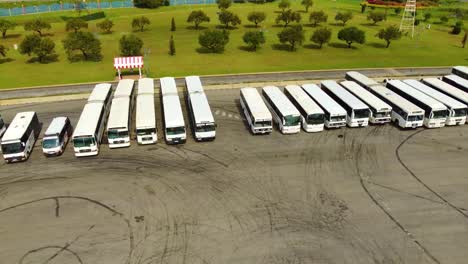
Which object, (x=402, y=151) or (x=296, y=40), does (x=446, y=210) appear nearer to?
(x=402, y=151)

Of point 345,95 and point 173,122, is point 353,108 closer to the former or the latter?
point 345,95

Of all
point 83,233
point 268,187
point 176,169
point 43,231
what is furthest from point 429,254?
point 43,231

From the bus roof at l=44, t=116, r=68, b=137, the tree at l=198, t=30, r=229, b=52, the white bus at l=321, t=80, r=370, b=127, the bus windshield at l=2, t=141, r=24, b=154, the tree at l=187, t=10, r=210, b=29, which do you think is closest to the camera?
the bus windshield at l=2, t=141, r=24, b=154

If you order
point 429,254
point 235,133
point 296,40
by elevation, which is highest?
point 296,40

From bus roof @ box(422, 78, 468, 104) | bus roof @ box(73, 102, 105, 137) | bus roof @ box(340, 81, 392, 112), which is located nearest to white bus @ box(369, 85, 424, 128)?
bus roof @ box(340, 81, 392, 112)

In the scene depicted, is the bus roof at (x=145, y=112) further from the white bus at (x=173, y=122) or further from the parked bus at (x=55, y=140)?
the parked bus at (x=55, y=140)

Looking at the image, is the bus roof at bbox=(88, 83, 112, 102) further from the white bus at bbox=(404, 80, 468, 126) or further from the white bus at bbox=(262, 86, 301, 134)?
the white bus at bbox=(404, 80, 468, 126)
